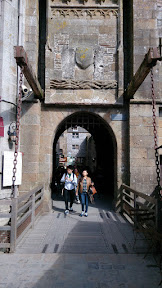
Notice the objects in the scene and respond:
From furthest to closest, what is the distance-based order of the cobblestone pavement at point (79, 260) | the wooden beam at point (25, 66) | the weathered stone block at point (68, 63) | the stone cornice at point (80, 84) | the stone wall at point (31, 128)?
the weathered stone block at point (68, 63) < the stone cornice at point (80, 84) < the stone wall at point (31, 128) < the wooden beam at point (25, 66) < the cobblestone pavement at point (79, 260)

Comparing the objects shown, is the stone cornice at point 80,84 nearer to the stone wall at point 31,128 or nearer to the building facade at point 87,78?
the building facade at point 87,78

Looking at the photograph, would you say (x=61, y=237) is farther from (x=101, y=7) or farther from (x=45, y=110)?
(x=101, y=7)

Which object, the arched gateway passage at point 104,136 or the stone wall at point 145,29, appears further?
the arched gateway passage at point 104,136

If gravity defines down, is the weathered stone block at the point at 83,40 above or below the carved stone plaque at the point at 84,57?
above

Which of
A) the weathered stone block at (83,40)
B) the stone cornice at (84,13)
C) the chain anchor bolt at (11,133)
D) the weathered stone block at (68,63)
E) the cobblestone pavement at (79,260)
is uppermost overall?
the stone cornice at (84,13)

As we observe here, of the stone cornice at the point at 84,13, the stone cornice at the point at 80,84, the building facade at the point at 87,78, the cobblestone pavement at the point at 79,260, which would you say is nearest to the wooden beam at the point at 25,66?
the stone cornice at the point at 80,84

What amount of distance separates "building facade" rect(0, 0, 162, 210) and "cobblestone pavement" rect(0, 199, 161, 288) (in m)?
2.03

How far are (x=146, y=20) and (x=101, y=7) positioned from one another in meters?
1.52

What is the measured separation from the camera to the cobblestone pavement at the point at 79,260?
9.79 ft

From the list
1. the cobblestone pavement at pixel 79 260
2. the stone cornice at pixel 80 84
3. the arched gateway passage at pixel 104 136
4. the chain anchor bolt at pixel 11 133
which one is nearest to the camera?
the cobblestone pavement at pixel 79 260

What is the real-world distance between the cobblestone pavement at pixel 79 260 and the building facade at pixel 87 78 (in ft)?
6.66

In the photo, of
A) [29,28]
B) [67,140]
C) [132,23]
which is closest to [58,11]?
[29,28]

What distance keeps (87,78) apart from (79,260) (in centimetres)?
530

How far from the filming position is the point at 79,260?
3.61 metres
